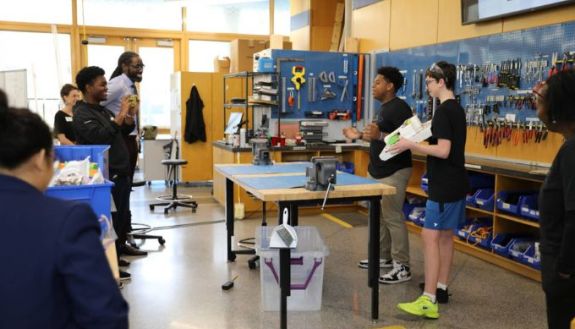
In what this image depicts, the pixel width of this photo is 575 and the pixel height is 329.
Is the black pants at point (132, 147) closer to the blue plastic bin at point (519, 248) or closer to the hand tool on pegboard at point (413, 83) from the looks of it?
the hand tool on pegboard at point (413, 83)

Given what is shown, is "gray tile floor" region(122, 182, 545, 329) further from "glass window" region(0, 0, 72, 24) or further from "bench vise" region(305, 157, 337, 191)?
"glass window" region(0, 0, 72, 24)

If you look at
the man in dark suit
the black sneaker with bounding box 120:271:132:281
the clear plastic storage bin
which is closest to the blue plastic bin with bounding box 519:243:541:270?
the clear plastic storage bin

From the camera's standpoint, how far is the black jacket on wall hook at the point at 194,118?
8.07m

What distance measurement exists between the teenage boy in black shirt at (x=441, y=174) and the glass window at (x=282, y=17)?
25.3ft

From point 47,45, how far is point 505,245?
8418 mm

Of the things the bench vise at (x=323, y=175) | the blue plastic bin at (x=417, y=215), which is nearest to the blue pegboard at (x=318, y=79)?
the blue plastic bin at (x=417, y=215)

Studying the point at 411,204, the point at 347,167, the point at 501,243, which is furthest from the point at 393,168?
the point at 347,167

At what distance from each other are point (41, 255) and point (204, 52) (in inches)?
380

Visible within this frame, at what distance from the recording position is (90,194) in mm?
2299

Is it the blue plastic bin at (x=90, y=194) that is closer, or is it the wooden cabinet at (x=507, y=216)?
the blue plastic bin at (x=90, y=194)

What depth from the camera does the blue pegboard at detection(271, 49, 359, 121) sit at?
6.36 meters

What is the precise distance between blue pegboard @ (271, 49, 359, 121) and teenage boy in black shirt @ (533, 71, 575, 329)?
4.56 m

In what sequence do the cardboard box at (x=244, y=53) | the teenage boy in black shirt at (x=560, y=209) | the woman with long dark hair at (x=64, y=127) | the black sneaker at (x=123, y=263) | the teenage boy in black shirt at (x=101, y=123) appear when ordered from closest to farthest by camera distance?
the teenage boy in black shirt at (x=560, y=209) < the teenage boy in black shirt at (x=101, y=123) < the black sneaker at (x=123, y=263) < the woman with long dark hair at (x=64, y=127) < the cardboard box at (x=244, y=53)

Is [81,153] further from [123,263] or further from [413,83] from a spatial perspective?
[413,83]
